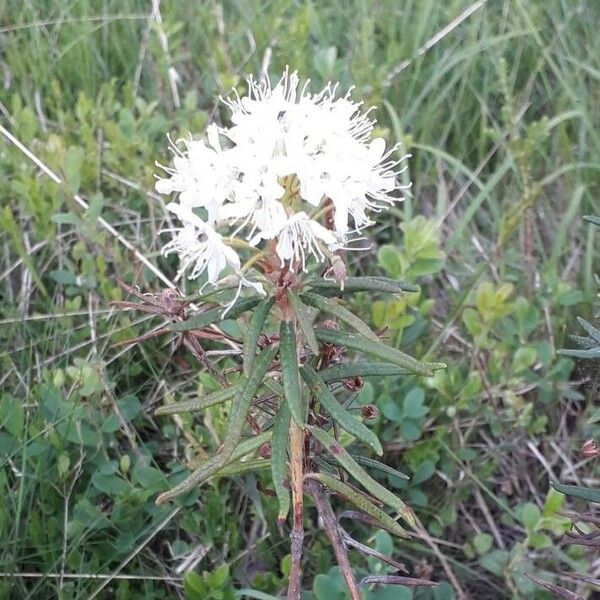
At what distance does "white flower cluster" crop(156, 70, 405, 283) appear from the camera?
48.3 inches

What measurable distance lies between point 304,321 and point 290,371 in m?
0.09

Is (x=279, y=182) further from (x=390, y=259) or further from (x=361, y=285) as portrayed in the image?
(x=390, y=259)

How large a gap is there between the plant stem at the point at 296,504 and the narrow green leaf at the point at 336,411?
6 centimetres

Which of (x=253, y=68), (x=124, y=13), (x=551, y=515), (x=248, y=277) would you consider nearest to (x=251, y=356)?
(x=248, y=277)

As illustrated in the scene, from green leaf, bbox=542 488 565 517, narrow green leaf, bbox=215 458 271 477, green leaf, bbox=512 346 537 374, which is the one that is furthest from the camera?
green leaf, bbox=512 346 537 374

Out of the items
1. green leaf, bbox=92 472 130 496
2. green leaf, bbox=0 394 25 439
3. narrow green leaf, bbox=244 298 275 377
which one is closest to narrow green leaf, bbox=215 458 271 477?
narrow green leaf, bbox=244 298 275 377

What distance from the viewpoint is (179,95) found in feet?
11.2

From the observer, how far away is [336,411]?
1355 millimetres

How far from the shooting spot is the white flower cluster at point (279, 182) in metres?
1.23

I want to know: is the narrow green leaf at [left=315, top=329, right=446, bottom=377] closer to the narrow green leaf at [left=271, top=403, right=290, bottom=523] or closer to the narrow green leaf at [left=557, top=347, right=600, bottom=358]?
the narrow green leaf at [left=271, top=403, right=290, bottom=523]

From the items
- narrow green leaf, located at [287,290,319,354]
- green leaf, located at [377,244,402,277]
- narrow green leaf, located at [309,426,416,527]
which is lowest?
green leaf, located at [377,244,402,277]

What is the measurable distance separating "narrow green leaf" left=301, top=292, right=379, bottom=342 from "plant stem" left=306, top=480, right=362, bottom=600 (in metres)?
0.29

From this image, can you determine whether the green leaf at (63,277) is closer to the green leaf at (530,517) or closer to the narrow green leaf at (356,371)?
the narrow green leaf at (356,371)

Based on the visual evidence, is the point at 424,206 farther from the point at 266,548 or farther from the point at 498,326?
the point at 266,548
